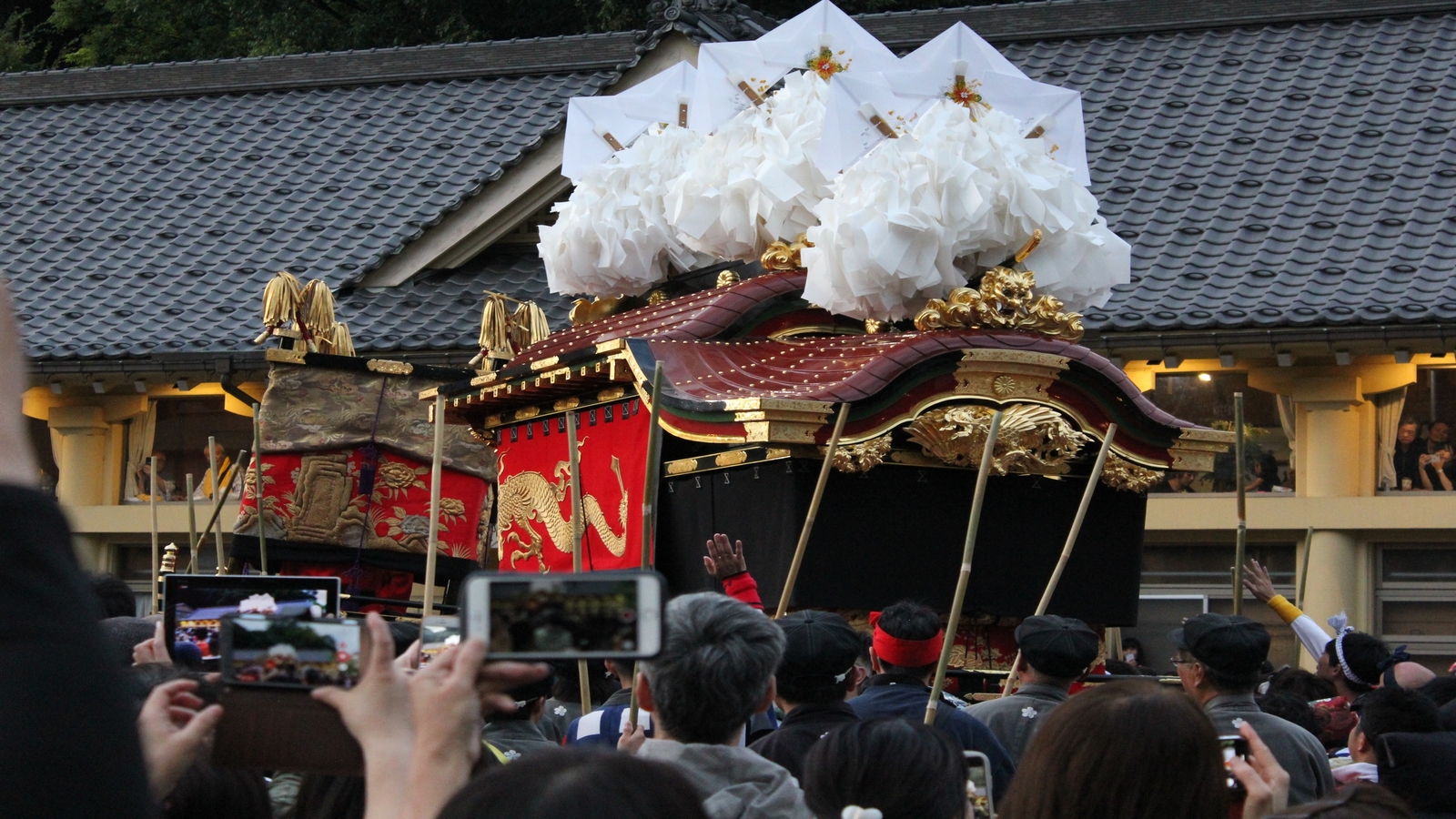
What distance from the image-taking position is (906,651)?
14.3 ft

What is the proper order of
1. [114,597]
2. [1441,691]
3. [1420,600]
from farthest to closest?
[1420,600]
[114,597]
[1441,691]

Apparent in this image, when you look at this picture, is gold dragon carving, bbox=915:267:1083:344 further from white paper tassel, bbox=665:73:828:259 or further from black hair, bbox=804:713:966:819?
black hair, bbox=804:713:966:819

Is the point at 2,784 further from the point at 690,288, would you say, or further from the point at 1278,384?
the point at 1278,384

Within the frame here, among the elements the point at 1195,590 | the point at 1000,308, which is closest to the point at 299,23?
the point at 1195,590

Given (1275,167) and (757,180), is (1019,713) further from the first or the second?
(1275,167)

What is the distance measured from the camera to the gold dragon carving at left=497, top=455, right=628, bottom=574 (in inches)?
239

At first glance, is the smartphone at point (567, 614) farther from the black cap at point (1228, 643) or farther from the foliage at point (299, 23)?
the foliage at point (299, 23)

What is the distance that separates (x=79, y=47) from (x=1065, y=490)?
19.0 m

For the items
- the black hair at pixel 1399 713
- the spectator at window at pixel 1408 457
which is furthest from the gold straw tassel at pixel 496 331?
the spectator at window at pixel 1408 457

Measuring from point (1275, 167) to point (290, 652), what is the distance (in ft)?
35.7

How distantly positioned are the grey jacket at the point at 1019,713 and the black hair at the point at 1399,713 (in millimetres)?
721

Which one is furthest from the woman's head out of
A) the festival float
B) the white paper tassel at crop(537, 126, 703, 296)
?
the white paper tassel at crop(537, 126, 703, 296)

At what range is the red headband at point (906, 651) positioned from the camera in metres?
4.34

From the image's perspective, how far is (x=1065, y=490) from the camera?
6043mm
